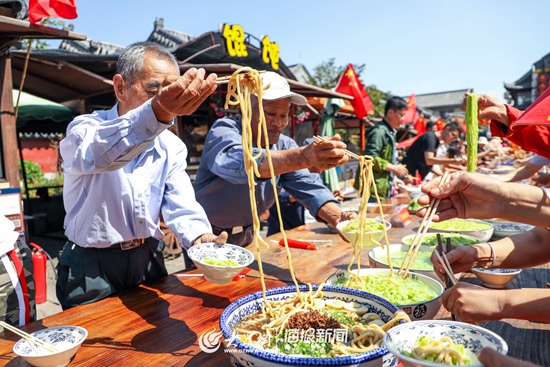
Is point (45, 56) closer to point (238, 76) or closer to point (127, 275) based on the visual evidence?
point (127, 275)

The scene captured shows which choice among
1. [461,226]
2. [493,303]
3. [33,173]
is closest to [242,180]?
[493,303]

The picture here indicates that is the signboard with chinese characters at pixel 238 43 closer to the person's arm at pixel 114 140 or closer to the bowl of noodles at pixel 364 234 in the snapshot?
the bowl of noodles at pixel 364 234

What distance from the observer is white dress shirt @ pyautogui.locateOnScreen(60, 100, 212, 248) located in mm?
1736

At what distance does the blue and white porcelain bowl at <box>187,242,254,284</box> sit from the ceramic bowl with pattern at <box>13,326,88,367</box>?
501 millimetres

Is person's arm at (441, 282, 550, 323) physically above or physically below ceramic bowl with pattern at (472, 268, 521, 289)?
above

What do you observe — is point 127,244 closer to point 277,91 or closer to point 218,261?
point 218,261

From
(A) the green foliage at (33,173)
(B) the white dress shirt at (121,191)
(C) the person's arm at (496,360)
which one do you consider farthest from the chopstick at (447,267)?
(A) the green foliage at (33,173)

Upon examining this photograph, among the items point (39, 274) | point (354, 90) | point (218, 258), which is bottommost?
point (39, 274)

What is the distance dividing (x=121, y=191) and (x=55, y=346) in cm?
89

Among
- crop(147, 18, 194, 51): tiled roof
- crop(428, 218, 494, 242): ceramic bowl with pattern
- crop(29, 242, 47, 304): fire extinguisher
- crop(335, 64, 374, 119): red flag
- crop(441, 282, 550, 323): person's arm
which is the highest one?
crop(147, 18, 194, 51): tiled roof

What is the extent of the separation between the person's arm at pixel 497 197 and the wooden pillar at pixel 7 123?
17.3 feet

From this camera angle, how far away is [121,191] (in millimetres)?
2100

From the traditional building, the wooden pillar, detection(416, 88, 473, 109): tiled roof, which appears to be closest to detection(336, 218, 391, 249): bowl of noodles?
the wooden pillar

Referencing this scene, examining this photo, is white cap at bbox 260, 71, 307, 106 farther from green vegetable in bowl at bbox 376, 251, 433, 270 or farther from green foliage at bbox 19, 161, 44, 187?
green foliage at bbox 19, 161, 44, 187
